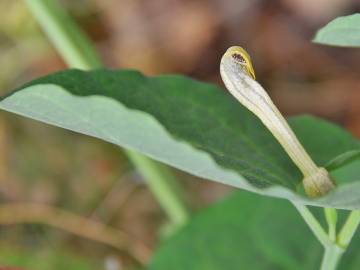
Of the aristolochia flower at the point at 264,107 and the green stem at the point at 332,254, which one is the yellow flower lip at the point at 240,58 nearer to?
the aristolochia flower at the point at 264,107

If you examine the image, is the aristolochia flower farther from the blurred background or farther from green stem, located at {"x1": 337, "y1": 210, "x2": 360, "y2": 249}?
the blurred background

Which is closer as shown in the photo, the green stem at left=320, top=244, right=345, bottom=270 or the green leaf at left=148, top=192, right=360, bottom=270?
the green stem at left=320, top=244, right=345, bottom=270

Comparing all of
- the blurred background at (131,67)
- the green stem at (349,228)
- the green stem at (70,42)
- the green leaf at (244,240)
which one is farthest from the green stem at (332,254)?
the blurred background at (131,67)

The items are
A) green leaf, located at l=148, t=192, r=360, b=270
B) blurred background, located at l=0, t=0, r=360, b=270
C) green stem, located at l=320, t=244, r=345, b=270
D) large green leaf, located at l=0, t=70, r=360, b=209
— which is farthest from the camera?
blurred background, located at l=0, t=0, r=360, b=270

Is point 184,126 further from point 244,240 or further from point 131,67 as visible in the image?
point 131,67

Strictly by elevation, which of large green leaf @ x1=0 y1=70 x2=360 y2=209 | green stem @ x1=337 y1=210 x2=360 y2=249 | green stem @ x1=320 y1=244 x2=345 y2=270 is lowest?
green stem @ x1=320 y1=244 x2=345 y2=270

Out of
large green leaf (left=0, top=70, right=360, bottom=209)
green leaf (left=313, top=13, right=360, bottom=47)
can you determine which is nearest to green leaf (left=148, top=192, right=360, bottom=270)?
large green leaf (left=0, top=70, right=360, bottom=209)
